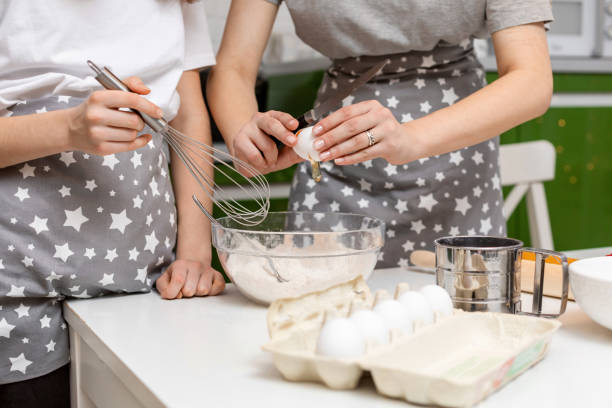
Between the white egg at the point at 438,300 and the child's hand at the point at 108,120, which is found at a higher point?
the child's hand at the point at 108,120

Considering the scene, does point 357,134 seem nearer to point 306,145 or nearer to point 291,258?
point 306,145

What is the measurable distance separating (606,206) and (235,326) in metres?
2.16

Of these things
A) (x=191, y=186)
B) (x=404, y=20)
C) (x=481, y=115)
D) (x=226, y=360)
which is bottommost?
(x=226, y=360)

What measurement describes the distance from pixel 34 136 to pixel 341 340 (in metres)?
0.43

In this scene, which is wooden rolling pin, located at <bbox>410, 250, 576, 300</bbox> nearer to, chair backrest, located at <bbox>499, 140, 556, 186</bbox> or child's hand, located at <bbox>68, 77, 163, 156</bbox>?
child's hand, located at <bbox>68, 77, 163, 156</bbox>

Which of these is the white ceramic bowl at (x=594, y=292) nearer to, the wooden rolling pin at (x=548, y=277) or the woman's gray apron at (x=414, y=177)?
the wooden rolling pin at (x=548, y=277)

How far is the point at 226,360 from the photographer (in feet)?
1.88

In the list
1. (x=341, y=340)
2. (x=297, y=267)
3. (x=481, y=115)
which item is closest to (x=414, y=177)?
(x=481, y=115)

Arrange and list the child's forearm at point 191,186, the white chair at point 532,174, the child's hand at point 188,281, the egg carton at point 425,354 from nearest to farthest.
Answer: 1. the egg carton at point 425,354
2. the child's hand at point 188,281
3. the child's forearm at point 191,186
4. the white chair at point 532,174

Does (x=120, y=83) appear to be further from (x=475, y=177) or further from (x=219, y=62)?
(x=475, y=177)

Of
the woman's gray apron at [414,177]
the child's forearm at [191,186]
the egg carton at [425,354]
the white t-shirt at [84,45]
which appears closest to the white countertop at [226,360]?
the egg carton at [425,354]

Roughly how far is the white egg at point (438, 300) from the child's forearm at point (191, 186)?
435 millimetres

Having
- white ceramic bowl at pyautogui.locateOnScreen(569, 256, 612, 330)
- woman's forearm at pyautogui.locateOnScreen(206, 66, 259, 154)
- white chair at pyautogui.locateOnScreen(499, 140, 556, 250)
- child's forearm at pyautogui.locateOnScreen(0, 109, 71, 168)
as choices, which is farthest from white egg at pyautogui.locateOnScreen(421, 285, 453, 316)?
white chair at pyautogui.locateOnScreen(499, 140, 556, 250)

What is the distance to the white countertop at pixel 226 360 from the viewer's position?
0.49m
